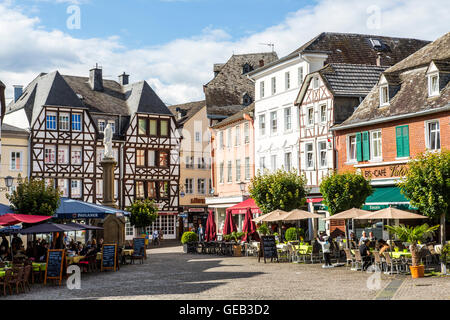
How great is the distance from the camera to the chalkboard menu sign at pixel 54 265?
70.8ft

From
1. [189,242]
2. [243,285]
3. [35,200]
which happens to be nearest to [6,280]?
[243,285]

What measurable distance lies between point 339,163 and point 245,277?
16669 mm

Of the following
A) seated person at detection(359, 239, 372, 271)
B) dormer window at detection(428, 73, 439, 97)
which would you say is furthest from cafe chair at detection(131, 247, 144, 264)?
dormer window at detection(428, 73, 439, 97)

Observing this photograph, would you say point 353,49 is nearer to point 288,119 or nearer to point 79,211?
point 288,119

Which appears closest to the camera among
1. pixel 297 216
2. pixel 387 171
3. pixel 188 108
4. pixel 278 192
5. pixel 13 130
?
pixel 297 216

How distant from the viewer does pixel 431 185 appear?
23703 mm

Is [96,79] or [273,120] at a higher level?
[96,79]

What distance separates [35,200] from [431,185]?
15.4 meters

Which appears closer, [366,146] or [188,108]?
[366,146]

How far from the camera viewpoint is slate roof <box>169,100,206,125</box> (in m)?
64.9

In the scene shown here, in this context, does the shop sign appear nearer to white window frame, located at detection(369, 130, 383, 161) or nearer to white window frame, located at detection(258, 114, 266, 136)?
white window frame, located at detection(369, 130, 383, 161)

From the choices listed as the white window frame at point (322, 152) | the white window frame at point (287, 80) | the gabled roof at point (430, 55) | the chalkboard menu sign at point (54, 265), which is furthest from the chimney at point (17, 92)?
the chalkboard menu sign at point (54, 265)

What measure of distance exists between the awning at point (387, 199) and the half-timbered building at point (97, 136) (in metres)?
28.5
